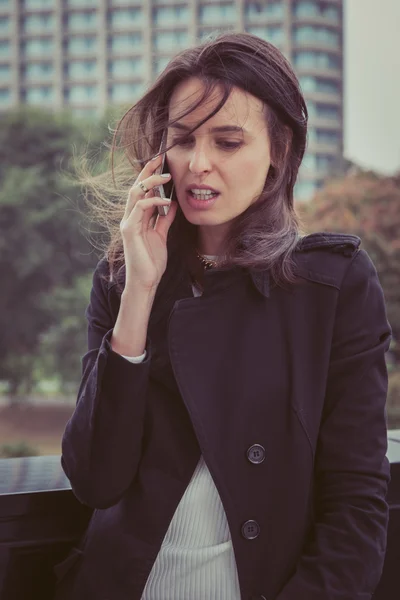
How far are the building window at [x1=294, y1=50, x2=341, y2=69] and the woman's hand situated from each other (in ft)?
68.0

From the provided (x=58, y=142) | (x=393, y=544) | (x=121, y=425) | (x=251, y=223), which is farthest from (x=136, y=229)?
(x=58, y=142)

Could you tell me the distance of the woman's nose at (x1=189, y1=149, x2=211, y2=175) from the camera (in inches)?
45.4

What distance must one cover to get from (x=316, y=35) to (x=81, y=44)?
6961mm

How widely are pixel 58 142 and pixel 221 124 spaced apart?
1527 cm

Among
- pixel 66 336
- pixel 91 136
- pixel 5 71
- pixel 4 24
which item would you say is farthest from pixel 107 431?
pixel 4 24

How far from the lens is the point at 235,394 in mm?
1140

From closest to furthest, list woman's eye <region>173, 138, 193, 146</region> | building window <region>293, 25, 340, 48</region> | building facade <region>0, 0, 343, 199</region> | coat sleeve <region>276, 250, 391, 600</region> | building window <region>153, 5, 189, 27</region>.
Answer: coat sleeve <region>276, 250, 391, 600</region> → woman's eye <region>173, 138, 193, 146</region> → building window <region>293, 25, 340, 48</region> → building facade <region>0, 0, 343, 199</region> → building window <region>153, 5, 189, 27</region>

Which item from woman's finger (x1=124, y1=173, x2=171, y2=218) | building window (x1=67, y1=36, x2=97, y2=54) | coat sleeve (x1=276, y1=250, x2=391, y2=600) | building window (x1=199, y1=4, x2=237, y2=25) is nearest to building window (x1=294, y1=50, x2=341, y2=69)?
building window (x1=199, y1=4, x2=237, y2=25)

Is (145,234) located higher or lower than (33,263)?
higher

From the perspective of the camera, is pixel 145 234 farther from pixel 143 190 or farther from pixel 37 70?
pixel 37 70

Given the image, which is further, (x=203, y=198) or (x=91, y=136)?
(x=91, y=136)

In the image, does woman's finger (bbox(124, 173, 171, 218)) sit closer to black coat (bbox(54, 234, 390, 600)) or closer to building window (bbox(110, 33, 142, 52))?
black coat (bbox(54, 234, 390, 600))

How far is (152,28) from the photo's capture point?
74.3 ft

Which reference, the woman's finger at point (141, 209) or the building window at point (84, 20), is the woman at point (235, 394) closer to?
the woman's finger at point (141, 209)
